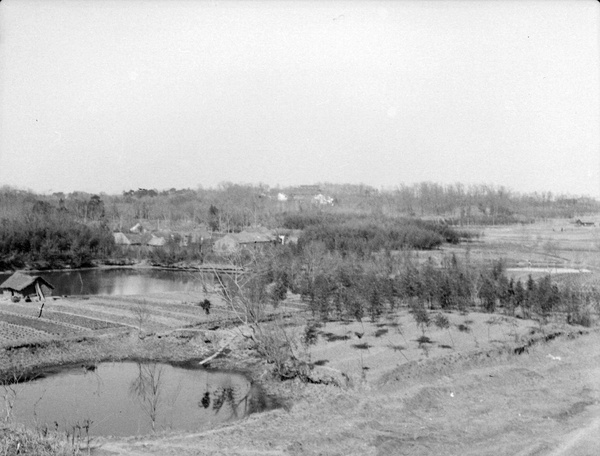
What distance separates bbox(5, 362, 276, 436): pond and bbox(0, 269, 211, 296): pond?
755 inches

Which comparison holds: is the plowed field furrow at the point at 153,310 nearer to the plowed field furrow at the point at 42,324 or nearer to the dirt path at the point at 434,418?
the plowed field furrow at the point at 42,324

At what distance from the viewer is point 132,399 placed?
16016 mm

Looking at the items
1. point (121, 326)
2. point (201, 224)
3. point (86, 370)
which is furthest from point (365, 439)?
point (201, 224)

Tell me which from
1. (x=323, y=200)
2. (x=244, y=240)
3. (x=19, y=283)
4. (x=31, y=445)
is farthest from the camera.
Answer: (x=323, y=200)

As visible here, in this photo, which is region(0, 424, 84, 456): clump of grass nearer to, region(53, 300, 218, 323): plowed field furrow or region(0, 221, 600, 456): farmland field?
region(0, 221, 600, 456): farmland field

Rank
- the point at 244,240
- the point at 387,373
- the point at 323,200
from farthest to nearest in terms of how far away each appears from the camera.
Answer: the point at 323,200, the point at 244,240, the point at 387,373

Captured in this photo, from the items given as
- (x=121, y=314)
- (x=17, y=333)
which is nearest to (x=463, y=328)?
(x=121, y=314)

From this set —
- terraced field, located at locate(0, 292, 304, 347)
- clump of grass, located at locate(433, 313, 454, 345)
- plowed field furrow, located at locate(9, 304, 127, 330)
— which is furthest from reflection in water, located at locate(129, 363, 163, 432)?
clump of grass, located at locate(433, 313, 454, 345)

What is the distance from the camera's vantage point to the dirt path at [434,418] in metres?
11.3

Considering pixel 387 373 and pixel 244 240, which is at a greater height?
pixel 244 240

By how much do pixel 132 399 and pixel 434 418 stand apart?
8546 mm

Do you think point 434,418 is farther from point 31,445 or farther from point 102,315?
point 102,315

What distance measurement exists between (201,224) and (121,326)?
203 ft

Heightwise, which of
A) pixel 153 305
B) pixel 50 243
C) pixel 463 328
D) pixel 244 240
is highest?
pixel 244 240
